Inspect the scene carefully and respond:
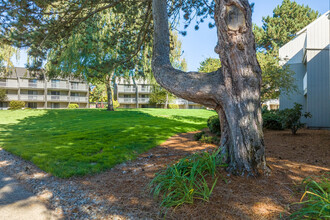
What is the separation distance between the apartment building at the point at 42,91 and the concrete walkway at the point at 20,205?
1532 inches

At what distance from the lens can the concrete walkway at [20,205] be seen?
2740mm

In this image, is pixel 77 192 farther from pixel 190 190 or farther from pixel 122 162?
pixel 190 190

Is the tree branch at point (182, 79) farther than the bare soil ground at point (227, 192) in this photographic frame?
Yes

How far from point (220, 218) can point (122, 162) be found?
3193 millimetres

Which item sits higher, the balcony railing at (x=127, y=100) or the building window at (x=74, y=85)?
the building window at (x=74, y=85)

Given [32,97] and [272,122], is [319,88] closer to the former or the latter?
[272,122]

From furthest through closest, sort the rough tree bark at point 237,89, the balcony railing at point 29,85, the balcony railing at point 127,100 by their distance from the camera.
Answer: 1. the balcony railing at point 127,100
2. the balcony railing at point 29,85
3. the rough tree bark at point 237,89

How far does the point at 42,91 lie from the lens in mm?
44281

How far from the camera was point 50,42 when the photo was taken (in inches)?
264

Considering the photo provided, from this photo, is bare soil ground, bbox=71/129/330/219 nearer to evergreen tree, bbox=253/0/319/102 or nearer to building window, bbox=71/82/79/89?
evergreen tree, bbox=253/0/319/102

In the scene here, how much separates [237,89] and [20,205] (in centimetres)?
380

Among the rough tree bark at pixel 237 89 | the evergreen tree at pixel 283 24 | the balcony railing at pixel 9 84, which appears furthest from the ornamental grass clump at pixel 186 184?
the balcony railing at pixel 9 84

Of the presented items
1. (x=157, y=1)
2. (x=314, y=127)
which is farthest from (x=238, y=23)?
(x=314, y=127)

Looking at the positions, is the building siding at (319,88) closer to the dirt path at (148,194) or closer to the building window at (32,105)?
the dirt path at (148,194)
